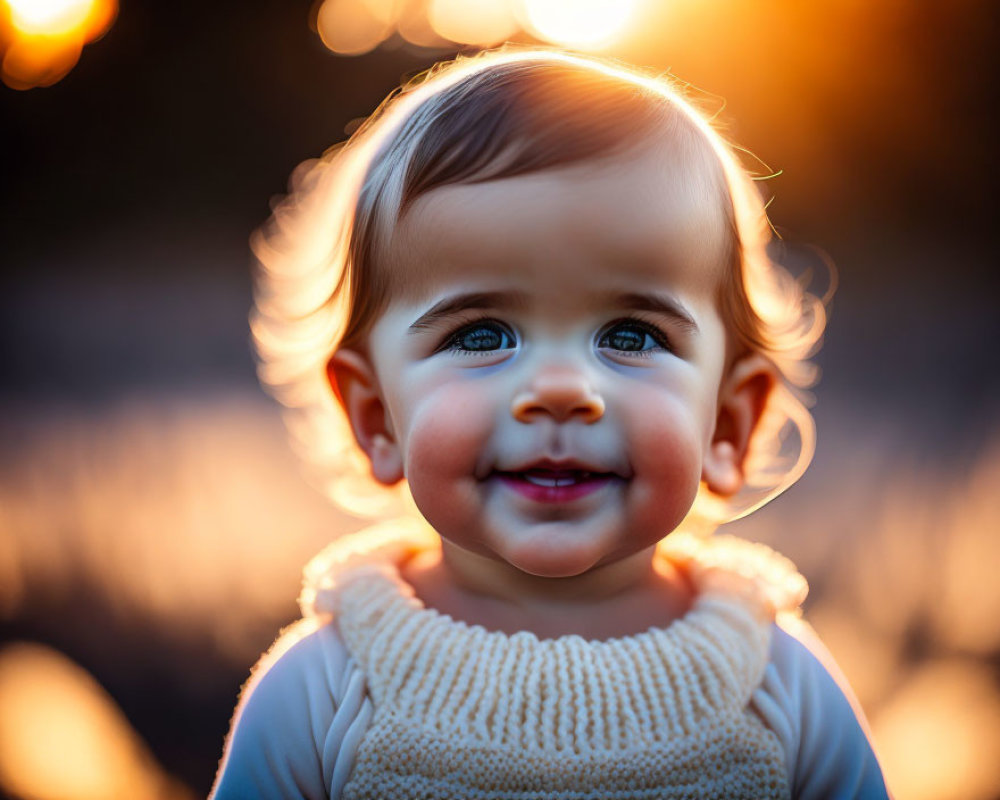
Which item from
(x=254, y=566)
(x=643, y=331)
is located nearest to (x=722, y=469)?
(x=643, y=331)

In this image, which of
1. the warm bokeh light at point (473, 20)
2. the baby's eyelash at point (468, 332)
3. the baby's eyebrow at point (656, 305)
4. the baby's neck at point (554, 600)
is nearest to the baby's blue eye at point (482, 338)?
the baby's eyelash at point (468, 332)

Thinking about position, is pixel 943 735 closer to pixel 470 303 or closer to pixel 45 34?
pixel 470 303

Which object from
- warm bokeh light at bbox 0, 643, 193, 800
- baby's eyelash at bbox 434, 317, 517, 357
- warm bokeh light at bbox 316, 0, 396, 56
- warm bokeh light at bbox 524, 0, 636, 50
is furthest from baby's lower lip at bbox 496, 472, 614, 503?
warm bokeh light at bbox 316, 0, 396, 56

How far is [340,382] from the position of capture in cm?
95

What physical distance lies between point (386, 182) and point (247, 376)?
268cm

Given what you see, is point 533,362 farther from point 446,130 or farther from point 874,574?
point 874,574

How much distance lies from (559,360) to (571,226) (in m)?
0.11

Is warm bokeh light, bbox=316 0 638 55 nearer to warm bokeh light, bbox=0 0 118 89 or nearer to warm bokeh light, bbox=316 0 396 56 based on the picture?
warm bokeh light, bbox=316 0 396 56

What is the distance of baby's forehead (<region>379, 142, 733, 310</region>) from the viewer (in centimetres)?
77

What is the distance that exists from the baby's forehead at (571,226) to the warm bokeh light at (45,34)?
3.11m

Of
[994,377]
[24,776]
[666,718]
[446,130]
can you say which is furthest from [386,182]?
[994,377]

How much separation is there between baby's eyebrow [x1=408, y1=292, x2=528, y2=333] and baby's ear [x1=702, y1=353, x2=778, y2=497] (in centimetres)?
27

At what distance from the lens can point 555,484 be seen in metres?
0.79

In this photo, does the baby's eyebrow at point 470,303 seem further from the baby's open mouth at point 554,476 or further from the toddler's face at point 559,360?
the baby's open mouth at point 554,476
